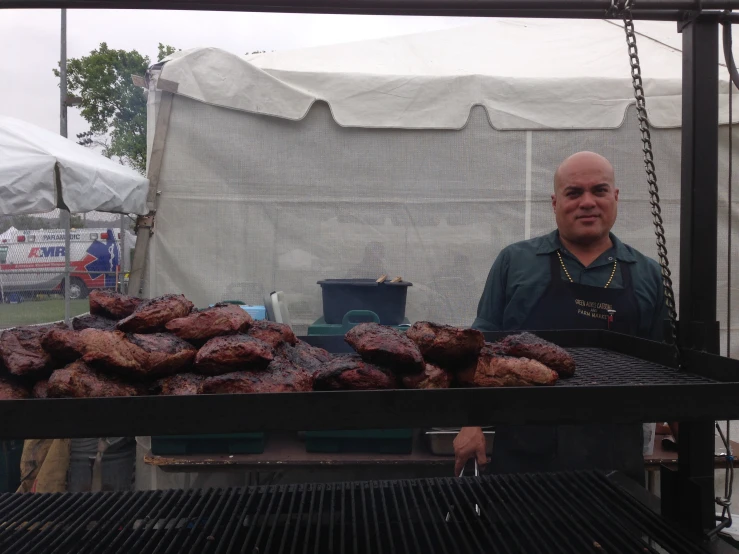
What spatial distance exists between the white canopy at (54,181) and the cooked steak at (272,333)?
3.64 meters

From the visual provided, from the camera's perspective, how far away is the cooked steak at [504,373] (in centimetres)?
134

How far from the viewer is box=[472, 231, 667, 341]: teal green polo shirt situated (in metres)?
2.59

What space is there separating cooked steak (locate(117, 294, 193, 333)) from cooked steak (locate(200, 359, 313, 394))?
0.36 meters

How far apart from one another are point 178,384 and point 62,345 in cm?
31

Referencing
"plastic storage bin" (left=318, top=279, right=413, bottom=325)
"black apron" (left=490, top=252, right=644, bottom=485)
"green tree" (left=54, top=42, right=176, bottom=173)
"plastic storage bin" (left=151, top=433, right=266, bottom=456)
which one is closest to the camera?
"black apron" (left=490, top=252, right=644, bottom=485)

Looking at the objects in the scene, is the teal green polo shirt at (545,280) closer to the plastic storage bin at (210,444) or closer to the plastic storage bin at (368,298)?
the plastic storage bin at (368,298)

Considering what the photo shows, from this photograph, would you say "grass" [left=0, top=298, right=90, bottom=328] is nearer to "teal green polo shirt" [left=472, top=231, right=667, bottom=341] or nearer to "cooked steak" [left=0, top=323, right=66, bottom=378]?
"teal green polo shirt" [left=472, top=231, right=667, bottom=341]

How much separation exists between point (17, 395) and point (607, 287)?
242cm

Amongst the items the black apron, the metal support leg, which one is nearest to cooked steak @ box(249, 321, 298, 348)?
the black apron

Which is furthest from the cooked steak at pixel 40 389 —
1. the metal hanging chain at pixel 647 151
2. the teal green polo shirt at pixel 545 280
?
the teal green polo shirt at pixel 545 280

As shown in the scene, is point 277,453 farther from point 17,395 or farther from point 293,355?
point 17,395

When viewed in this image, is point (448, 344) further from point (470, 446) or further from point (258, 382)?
point (470, 446)

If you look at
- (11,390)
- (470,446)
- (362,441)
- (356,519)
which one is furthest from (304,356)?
(362,441)

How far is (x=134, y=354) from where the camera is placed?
128cm
